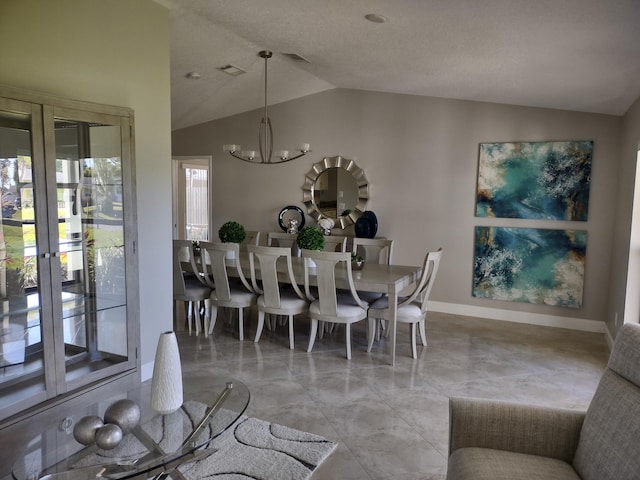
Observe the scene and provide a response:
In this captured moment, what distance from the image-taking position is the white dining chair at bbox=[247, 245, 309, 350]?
423 cm

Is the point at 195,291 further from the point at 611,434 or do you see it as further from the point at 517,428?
the point at 611,434

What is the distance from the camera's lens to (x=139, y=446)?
6.15 ft

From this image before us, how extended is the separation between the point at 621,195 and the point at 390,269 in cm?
238

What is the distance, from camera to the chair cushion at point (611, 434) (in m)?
1.48

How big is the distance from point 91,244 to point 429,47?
116 inches

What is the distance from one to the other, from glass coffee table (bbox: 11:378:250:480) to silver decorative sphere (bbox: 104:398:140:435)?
26mm

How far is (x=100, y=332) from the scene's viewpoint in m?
3.24

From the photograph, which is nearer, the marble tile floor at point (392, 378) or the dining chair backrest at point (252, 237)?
the marble tile floor at point (392, 378)

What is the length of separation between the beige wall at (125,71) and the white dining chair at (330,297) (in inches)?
49.2

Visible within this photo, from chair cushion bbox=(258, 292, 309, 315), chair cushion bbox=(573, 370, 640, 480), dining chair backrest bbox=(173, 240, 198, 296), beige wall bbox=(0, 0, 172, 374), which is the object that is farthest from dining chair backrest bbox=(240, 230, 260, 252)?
Result: chair cushion bbox=(573, 370, 640, 480)

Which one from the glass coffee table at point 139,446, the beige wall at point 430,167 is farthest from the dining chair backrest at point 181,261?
the glass coffee table at point 139,446

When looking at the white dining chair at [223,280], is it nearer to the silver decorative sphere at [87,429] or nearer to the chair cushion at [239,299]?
the chair cushion at [239,299]

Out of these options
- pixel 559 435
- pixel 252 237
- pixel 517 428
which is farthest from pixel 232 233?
pixel 559 435

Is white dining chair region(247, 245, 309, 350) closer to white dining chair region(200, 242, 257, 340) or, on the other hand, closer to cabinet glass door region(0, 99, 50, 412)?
white dining chair region(200, 242, 257, 340)
